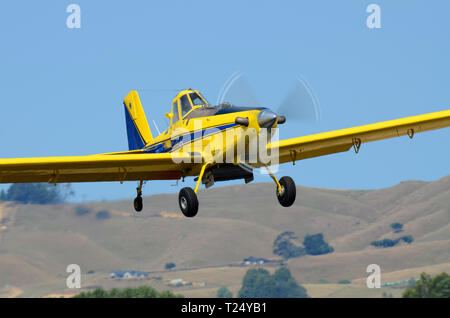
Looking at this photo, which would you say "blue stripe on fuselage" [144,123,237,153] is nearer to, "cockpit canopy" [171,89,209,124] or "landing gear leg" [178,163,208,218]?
"cockpit canopy" [171,89,209,124]

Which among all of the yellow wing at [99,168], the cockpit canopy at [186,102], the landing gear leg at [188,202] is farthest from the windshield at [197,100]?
the landing gear leg at [188,202]

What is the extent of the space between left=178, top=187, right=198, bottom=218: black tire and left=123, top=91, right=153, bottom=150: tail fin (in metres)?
7.62

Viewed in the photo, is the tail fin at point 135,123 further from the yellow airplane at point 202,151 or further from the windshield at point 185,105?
the windshield at point 185,105

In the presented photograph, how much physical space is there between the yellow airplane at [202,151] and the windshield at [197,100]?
0.10 feet

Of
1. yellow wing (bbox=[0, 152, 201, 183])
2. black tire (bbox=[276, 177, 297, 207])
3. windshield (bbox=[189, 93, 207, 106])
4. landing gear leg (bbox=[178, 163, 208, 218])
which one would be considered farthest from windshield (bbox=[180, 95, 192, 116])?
black tire (bbox=[276, 177, 297, 207])

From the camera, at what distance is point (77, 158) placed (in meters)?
23.0

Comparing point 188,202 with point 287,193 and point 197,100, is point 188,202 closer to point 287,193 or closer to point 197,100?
point 287,193

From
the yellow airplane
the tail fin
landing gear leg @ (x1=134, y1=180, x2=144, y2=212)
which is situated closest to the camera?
the yellow airplane

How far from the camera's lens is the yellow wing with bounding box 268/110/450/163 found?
25.3 metres

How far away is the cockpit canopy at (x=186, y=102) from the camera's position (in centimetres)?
2495

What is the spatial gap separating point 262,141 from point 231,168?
1608 mm
